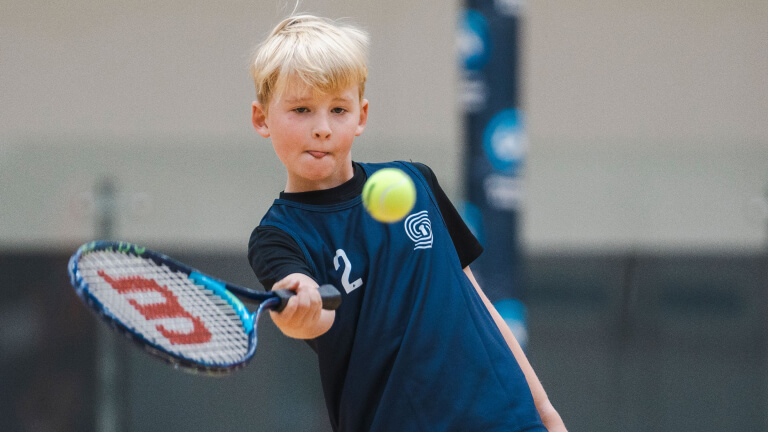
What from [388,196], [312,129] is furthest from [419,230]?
[312,129]

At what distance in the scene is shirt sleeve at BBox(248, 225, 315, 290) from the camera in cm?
217

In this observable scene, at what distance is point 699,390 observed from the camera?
6.58 meters

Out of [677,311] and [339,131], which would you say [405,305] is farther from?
[677,311]

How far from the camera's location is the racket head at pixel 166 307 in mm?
2055

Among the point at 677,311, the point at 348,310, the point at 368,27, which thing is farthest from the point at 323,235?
the point at 677,311

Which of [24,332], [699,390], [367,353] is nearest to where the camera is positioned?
[367,353]

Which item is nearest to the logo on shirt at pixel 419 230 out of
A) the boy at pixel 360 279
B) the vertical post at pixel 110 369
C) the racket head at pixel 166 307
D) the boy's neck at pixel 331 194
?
the boy at pixel 360 279

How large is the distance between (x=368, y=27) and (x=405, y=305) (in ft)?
14.0

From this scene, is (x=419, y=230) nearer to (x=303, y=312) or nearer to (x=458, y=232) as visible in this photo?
(x=458, y=232)

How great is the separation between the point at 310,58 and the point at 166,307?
663 millimetres

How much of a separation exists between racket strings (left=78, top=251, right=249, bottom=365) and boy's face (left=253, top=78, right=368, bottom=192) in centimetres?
37

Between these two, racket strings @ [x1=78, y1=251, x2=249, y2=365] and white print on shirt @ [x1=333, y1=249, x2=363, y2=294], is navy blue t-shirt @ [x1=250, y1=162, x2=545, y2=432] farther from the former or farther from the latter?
racket strings @ [x1=78, y1=251, x2=249, y2=365]

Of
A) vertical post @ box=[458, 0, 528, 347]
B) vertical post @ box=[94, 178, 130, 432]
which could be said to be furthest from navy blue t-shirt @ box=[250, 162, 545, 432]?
vertical post @ box=[94, 178, 130, 432]

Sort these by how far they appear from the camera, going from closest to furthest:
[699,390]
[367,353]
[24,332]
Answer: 1. [367,353]
2. [24,332]
3. [699,390]
